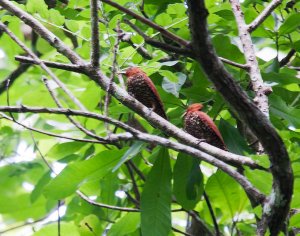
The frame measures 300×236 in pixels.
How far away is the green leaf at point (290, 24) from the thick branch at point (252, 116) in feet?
2.81

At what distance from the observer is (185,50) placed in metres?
0.94

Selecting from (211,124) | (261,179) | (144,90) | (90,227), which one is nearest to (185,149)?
(261,179)

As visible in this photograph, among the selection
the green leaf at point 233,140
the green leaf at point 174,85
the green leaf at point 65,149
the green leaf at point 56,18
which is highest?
the green leaf at point 56,18

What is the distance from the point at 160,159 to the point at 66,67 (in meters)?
0.47

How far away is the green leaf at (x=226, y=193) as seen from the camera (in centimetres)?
194

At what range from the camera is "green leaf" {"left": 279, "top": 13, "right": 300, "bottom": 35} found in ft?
5.78

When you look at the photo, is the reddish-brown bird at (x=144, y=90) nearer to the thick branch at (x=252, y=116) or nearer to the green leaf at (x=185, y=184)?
the green leaf at (x=185, y=184)

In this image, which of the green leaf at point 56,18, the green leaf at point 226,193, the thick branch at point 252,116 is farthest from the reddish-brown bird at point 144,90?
the thick branch at point 252,116

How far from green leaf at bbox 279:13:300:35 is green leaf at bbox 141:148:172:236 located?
55cm

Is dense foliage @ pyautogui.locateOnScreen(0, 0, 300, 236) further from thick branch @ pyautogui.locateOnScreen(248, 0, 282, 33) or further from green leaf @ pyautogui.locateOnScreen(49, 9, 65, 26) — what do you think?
thick branch @ pyautogui.locateOnScreen(248, 0, 282, 33)

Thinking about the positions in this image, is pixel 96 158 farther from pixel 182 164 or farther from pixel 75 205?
pixel 75 205

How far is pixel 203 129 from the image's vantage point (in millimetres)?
1479

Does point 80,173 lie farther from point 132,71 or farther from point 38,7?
point 38,7

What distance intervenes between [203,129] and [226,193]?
54 cm
